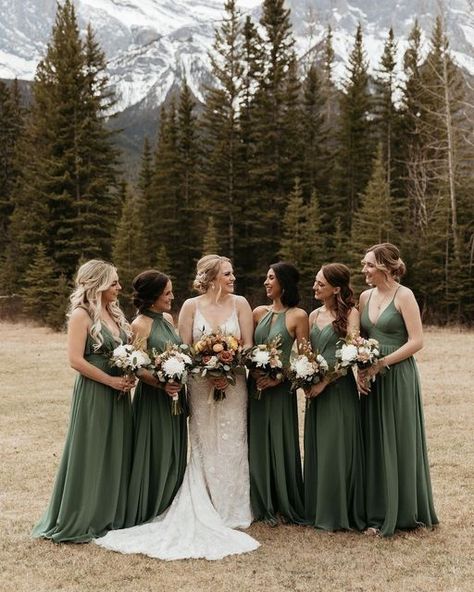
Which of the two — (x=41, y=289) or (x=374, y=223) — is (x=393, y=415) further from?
(x=41, y=289)

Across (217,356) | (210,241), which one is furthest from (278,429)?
(210,241)

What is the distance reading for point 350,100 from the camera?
40.6 meters

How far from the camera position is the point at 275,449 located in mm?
6582

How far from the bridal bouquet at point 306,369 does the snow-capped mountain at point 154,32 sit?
103 m

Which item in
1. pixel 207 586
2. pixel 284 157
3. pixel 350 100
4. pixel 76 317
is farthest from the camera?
pixel 350 100

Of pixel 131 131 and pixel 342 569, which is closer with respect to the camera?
pixel 342 569

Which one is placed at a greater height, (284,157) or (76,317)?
(284,157)

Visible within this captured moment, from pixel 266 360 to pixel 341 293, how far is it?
0.94 m

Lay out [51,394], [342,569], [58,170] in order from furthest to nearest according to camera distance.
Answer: [58,170]
[51,394]
[342,569]

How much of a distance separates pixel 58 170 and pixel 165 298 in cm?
2918

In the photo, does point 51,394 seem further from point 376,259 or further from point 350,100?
point 350,100

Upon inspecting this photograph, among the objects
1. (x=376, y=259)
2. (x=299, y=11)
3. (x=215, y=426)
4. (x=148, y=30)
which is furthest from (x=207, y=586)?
(x=148, y=30)

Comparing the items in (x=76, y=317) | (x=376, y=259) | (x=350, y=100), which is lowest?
(x=76, y=317)

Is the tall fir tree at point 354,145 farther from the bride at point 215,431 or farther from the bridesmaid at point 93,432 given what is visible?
the bridesmaid at point 93,432
